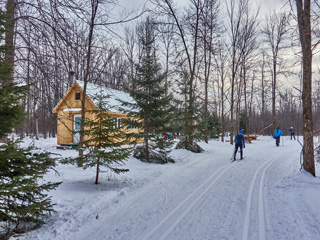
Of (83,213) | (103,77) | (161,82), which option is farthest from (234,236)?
(161,82)

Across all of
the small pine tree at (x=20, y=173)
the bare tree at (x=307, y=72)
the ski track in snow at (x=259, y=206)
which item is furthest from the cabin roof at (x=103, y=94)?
the bare tree at (x=307, y=72)

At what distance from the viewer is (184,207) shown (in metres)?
5.17

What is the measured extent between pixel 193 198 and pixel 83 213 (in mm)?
2912

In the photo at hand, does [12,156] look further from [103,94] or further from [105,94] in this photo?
[105,94]

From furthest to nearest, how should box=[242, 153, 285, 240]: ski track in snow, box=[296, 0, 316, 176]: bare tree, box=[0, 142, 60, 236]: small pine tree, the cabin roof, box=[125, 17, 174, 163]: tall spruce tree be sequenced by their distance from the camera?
box=[125, 17, 174, 163]: tall spruce tree, box=[296, 0, 316, 176]: bare tree, the cabin roof, box=[242, 153, 285, 240]: ski track in snow, box=[0, 142, 60, 236]: small pine tree

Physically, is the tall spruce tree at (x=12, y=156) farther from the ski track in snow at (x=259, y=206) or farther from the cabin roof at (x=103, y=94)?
the ski track in snow at (x=259, y=206)

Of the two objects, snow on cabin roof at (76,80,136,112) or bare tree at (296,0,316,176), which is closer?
snow on cabin roof at (76,80,136,112)

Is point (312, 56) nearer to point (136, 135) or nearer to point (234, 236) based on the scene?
point (234, 236)

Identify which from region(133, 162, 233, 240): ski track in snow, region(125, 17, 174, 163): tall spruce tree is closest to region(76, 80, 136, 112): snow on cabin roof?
A: region(125, 17, 174, 163): tall spruce tree

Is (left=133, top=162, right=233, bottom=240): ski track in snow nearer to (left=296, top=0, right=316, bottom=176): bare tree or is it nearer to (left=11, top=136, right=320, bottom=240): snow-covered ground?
(left=11, top=136, right=320, bottom=240): snow-covered ground

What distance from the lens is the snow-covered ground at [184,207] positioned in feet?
13.0

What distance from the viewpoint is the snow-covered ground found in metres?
3.98

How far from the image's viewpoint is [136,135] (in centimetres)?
1083

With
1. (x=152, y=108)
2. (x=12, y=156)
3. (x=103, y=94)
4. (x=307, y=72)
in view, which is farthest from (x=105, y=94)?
(x=12, y=156)
